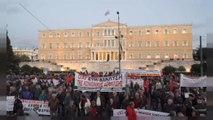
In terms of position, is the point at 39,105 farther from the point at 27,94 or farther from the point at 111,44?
the point at 111,44

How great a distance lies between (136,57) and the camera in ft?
339

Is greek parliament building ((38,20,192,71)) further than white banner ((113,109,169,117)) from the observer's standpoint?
Yes

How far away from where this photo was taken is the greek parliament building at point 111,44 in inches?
3930

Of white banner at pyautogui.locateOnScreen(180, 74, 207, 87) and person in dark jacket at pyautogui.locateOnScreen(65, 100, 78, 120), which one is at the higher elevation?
white banner at pyautogui.locateOnScreen(180, 74, 207, 87)

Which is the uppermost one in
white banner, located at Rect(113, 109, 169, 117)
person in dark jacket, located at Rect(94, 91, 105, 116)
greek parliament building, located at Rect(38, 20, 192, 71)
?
greek parliament building, located at Rect(38, 20, 192, 71)

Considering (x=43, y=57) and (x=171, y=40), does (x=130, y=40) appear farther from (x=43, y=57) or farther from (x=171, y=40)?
(x=43, y=57)

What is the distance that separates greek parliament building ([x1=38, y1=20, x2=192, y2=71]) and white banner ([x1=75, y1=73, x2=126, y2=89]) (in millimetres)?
82026

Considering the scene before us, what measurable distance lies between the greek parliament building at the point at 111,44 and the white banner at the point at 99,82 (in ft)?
269

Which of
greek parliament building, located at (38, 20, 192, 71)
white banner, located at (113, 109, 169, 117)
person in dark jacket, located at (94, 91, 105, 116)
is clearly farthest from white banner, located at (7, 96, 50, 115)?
greek parliament building, located at (38, 20, 192, 71)

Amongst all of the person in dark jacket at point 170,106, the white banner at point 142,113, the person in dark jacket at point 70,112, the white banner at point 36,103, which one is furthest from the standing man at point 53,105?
the person in dark jacket at point 170,106

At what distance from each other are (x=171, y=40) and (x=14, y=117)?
315 ft

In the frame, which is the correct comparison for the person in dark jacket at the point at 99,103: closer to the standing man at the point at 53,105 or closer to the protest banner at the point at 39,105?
the standing man at the point at 53,105

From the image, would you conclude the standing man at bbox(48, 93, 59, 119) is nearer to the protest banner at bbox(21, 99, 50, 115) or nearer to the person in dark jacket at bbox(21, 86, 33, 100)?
the protest banner at bbox(21, 99, 50, 115)

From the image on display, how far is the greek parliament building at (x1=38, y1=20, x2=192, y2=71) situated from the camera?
327 feet
